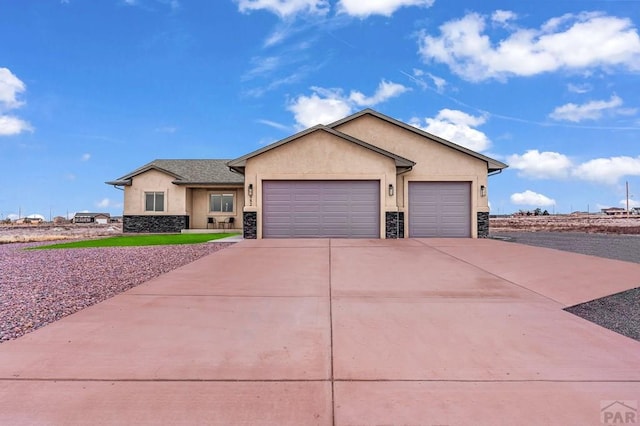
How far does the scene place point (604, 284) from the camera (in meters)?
6.99

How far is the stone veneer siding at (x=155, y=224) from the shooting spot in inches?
917

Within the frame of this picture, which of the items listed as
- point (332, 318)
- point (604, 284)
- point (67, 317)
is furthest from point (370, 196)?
point (67, 317)

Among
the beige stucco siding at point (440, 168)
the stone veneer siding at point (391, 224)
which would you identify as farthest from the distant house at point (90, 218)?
the stone veneer siding at point (391, 224)

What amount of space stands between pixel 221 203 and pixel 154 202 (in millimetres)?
4132


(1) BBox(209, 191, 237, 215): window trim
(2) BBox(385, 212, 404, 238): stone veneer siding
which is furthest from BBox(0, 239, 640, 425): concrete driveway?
(1) BBox(209, 191, 237, 215): window trim

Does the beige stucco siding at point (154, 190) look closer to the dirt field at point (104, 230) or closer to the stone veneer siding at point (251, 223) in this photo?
the dirt field at point (104, 230)

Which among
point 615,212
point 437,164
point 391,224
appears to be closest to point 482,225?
point 437,164

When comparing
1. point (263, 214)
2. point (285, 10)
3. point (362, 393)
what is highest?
point (285, 10)

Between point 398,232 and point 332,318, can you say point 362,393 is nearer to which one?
point 332,318

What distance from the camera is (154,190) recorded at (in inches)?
923

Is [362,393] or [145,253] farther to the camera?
[145,253]

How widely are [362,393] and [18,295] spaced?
20.4 feet

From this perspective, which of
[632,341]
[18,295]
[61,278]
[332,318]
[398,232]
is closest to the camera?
[632,341]

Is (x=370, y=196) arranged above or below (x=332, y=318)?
above
